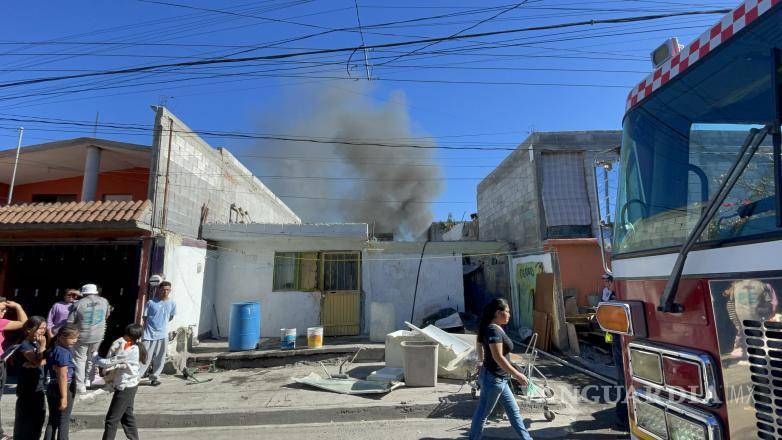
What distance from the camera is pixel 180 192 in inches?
362

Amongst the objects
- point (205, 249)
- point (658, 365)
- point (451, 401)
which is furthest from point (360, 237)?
point (658, 365)

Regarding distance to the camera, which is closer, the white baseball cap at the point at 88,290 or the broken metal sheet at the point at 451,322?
the white baseball cap at the point at 88,290

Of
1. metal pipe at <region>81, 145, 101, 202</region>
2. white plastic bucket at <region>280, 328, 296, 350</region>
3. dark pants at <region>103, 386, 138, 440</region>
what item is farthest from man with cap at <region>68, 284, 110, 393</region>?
metal pipe at <region>81, 145, 101, 202</region>

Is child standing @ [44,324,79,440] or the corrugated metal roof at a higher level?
the corrugated metal roof

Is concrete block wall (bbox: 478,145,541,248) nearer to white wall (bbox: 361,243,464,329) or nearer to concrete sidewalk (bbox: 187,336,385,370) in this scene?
white wall (bbox: 361,243,464,329)

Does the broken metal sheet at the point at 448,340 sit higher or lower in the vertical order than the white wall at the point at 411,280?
lower

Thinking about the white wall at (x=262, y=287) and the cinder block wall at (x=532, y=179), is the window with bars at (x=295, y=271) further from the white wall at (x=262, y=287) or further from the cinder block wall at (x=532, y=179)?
the cinder block wall at (x=532, y=179)

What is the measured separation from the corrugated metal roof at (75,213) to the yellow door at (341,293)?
4.72 m

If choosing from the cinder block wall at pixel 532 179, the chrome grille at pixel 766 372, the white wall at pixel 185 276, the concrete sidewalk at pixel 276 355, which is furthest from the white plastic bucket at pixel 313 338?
the chrome grille at pixel 766 372

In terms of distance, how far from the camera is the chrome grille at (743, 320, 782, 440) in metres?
1.32

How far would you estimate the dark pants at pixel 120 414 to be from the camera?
13.1 feet

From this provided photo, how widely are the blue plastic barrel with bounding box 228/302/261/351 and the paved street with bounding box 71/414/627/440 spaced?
3263 mm

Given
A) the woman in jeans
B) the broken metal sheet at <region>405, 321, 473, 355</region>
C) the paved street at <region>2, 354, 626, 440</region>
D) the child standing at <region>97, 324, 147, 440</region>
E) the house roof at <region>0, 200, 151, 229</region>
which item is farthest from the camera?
the house roof at <region>0, 200, 151, 229</region>

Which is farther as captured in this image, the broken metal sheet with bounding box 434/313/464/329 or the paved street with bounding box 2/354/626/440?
the broken metal sheet with bounding box 434/313/464/329
